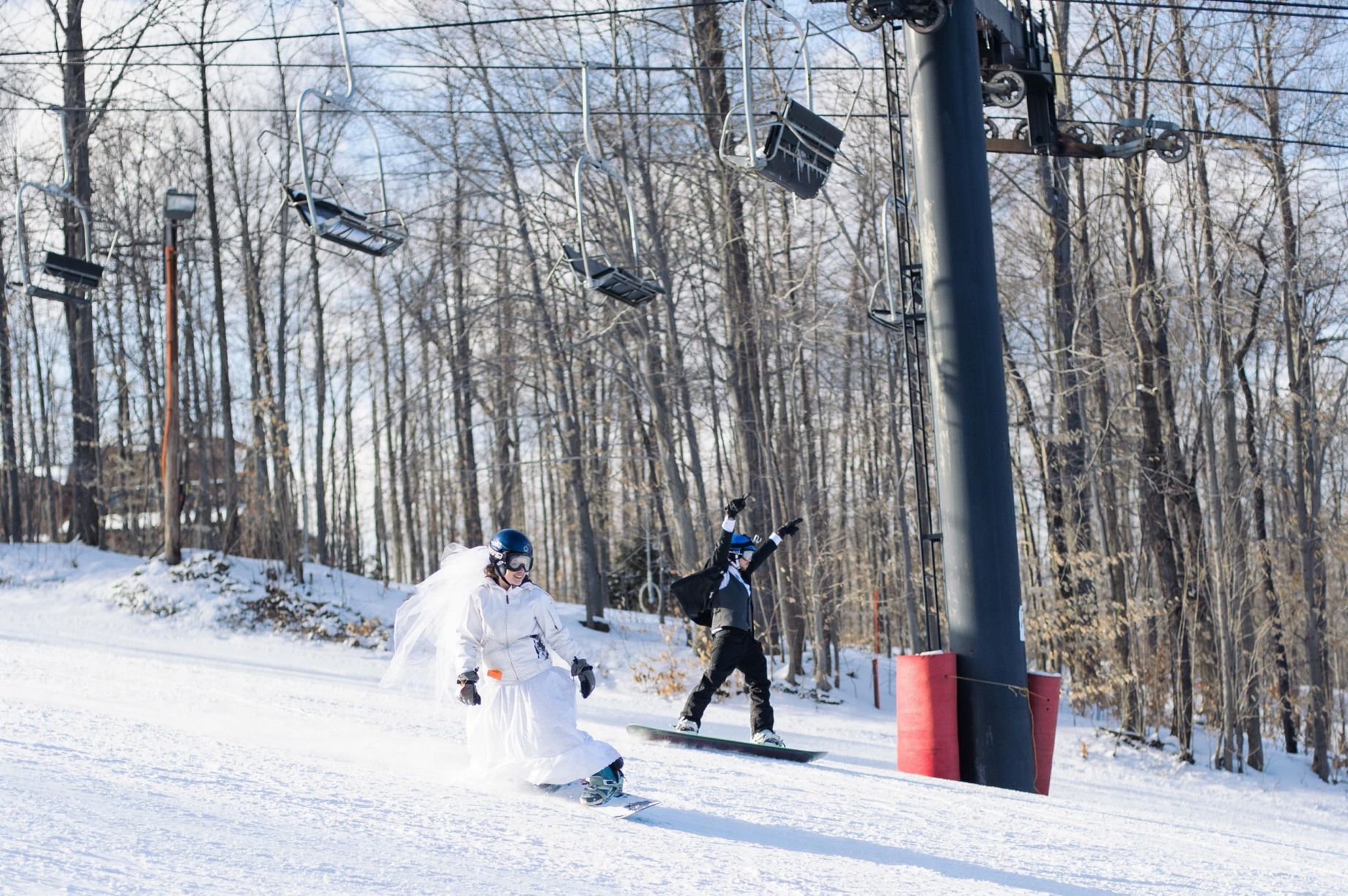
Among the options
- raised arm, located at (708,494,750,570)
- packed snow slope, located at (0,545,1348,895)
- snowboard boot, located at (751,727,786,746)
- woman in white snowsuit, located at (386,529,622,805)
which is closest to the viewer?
packed snow slope, located at (0,545,1348,895)

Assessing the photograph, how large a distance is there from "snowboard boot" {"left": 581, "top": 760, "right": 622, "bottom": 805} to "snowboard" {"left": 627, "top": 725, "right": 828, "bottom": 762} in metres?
3.13

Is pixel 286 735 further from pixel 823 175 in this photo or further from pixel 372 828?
pixel 823 175

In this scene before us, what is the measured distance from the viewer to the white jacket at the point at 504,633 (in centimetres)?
660

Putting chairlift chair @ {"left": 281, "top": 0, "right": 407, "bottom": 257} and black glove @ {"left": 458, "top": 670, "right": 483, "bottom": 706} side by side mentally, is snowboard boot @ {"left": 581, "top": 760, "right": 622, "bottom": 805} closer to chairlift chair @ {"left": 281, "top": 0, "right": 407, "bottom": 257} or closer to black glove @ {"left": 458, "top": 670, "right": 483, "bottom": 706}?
black glove @ {"left": 458, "top": 670, "right": 483, "bottom": 706}

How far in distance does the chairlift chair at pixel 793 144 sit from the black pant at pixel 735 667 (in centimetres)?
372

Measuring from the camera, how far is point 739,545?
1016cm

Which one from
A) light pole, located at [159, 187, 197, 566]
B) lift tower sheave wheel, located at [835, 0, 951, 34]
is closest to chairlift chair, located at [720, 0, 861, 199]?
lift tower sheave wheel, located at [835, 0, 951, 34]

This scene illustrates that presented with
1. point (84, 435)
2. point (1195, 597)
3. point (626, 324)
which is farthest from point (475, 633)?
point (84, 435)

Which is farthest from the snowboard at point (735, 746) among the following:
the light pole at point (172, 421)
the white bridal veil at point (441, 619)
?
the light pole at point (172, 421)

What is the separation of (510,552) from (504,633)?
464 millimetres

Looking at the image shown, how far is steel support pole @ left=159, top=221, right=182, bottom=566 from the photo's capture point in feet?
57.7

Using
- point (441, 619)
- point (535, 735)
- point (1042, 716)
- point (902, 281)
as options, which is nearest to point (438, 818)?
point (535, 735)

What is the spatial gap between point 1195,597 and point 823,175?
1213 centimetres

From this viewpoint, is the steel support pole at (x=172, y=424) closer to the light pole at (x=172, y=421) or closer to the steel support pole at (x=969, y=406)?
the light pole at (x=172, y=421)
